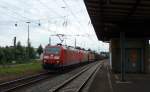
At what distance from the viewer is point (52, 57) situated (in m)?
34.5

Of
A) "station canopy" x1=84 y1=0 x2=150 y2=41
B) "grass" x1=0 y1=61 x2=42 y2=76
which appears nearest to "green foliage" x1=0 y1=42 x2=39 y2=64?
"grass" x1=0 y1=61 x2=42 y2=76

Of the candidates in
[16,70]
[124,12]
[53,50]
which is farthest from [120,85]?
[16,70]

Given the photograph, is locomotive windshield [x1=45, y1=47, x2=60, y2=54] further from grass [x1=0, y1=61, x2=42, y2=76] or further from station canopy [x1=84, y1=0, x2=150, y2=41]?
station canopy [x1=84, y1=0, x2=150, y2=41]

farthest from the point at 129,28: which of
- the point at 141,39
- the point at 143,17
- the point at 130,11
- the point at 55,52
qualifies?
the point at 55,52

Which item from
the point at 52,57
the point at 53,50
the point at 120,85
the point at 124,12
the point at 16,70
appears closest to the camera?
the point at 124,12

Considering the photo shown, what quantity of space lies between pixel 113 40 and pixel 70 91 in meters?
19.3

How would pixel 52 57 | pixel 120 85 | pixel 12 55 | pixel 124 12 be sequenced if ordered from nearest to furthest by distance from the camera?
pixel 124 12 → pixel 120 85 → pixel 52 57 → pixel 12 55

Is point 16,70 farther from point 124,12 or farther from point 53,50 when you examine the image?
point 124,12

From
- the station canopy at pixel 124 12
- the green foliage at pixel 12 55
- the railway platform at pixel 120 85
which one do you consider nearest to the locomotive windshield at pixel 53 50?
the railway platform at pixel 120 85

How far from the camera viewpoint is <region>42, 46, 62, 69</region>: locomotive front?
112ft

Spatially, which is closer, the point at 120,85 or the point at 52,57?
the point at 120,85

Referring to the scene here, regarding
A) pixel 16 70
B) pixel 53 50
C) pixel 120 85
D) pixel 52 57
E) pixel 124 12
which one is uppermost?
pixel 124 12

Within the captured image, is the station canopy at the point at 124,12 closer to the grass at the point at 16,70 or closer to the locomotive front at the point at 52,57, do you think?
the locomotive front at the point at 52,57

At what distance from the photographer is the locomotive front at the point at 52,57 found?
112 ft
